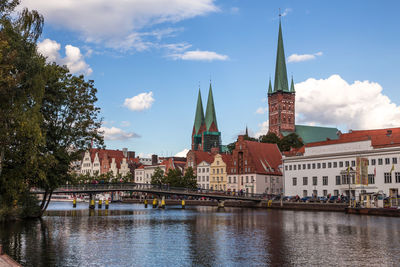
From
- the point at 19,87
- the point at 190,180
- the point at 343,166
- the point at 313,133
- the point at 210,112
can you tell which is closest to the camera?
the point at 19,87

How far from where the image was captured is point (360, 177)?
3004 inches

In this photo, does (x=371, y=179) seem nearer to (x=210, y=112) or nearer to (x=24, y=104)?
(x=24, y=104)

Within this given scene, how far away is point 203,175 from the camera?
132 meters

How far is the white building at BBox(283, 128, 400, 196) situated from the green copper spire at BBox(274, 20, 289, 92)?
81260mm

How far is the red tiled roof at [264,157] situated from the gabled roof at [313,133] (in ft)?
153

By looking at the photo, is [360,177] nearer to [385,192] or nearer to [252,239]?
[385,192]

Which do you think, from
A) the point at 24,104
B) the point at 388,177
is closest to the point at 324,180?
the point at 388,177

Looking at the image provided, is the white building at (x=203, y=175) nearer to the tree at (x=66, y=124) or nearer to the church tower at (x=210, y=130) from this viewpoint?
the church tower at (x=210, y=130)

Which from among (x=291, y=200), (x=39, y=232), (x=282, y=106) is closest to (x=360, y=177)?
(x=291, y=200)

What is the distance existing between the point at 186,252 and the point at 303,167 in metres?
73.0

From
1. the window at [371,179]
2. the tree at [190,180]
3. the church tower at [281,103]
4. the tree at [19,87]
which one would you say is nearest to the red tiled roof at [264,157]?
the tree at [190,180]

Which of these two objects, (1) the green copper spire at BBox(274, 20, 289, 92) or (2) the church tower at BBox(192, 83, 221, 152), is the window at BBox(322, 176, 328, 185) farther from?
(2) the church tower at BBox(192, 83, 221, 152)

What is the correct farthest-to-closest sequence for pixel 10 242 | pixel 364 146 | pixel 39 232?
pixel 364 146
pixel 39 232
pixel 10 242

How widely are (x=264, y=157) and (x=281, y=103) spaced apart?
75.1m
